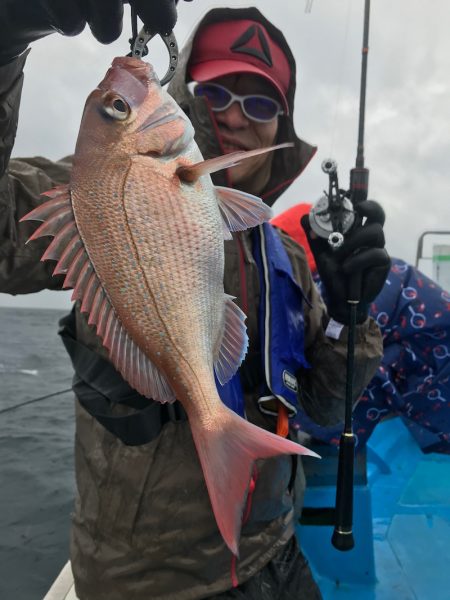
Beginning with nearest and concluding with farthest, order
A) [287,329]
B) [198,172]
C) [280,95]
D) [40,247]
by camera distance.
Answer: [198,172] < [40,247] < [287,329] < [280,95]

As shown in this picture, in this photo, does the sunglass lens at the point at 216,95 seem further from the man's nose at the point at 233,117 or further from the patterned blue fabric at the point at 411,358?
the patterned blue fabric at the point at 411,358

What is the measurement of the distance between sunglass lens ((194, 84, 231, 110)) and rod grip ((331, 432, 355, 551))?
148 centimetres

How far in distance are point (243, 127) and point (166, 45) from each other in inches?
33.9

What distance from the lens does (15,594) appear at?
5.09 metres

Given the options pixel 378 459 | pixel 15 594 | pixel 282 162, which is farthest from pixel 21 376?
pixel 282 162

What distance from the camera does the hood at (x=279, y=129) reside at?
212 cm

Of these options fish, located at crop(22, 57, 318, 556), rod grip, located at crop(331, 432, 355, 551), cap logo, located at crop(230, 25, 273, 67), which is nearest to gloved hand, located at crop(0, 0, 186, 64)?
fish, located at crop(22, 57, 318, 556)

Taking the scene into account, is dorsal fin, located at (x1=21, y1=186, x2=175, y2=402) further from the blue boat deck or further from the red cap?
the blue boat deck

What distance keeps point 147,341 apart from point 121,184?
14.4 inches

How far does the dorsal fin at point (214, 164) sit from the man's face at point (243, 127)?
1.03 meters

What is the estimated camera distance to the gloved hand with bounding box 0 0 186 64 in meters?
1.20

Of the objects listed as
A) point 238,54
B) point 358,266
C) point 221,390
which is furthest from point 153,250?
point 238,54

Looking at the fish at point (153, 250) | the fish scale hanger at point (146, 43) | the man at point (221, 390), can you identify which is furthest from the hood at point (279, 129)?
the fish at point (153, 250)

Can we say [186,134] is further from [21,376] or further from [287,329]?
[21,376]
